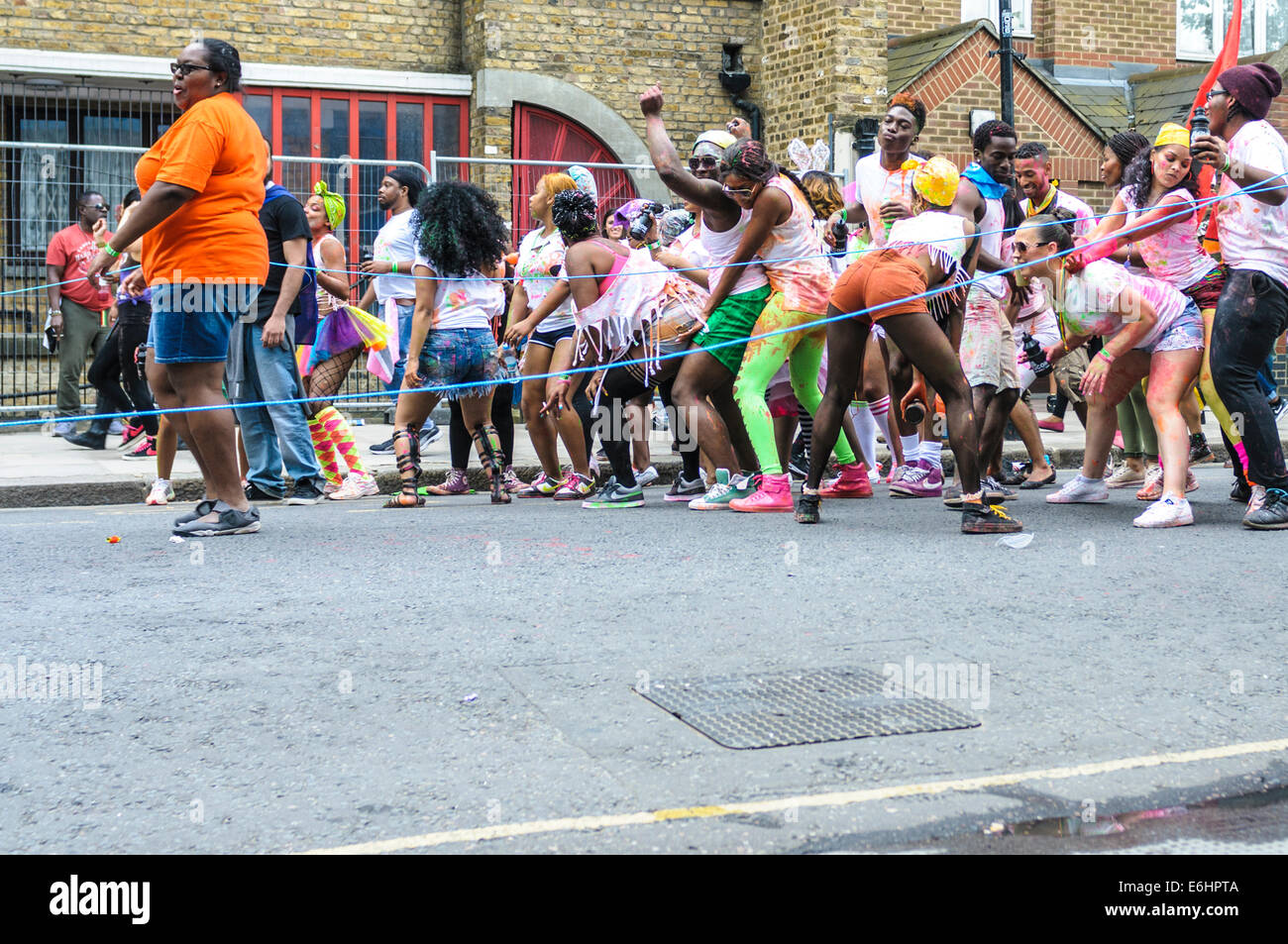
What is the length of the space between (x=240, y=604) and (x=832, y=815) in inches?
115

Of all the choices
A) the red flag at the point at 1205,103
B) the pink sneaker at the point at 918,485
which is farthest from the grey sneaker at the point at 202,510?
the red flag at the point at 1205,103

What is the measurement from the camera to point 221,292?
22.6 feet

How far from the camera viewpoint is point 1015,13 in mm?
20984

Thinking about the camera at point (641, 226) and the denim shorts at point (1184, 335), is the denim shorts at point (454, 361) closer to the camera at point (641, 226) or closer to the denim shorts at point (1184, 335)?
Result: the camera at point (641, 226)

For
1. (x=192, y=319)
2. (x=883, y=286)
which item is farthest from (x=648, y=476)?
(x=192, y=319)

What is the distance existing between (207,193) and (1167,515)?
15.8ft

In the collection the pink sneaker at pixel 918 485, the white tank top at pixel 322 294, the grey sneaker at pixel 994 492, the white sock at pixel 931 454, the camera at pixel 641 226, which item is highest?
the camera at pixel 641 226

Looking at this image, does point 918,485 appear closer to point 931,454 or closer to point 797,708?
point 931,454

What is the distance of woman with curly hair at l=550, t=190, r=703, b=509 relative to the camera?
27.3 ft

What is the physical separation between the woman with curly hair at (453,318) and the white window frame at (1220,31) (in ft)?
53.1

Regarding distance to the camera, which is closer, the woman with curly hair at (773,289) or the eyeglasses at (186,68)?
the eyeglasses at (186,68)

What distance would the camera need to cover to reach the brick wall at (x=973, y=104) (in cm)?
1812

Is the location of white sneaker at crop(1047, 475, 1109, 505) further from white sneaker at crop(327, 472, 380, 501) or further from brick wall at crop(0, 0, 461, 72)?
brick wall at crop(0, 0, 461, 72)

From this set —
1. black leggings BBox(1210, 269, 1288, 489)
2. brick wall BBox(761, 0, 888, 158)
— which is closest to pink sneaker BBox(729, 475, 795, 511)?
black leggings BBox(1210, 269, 1288, 489)
